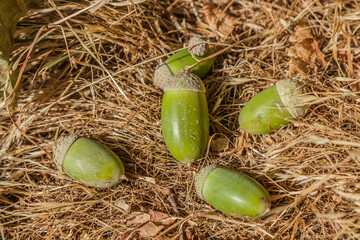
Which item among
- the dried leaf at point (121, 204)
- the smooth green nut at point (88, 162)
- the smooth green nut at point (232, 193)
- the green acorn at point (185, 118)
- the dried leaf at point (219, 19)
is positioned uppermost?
the dried leaf at point (219, 19)

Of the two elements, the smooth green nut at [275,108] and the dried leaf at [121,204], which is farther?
the dried leaf at [121,204]

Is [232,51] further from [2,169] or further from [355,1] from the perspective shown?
[2,169]

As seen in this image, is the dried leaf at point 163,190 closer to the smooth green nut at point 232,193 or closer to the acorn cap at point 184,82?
the smooth green nut at point 232,193

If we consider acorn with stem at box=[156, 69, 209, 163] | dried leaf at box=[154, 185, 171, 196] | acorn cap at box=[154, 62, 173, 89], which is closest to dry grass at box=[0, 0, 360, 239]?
dried leaf at box=[154, 185, 171, 196]

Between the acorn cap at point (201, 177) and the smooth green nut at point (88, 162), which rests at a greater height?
the smooth green nut at point (88, 162)

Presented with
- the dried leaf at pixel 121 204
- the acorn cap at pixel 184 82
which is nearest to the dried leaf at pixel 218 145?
the acorn cap at pixel 184 82

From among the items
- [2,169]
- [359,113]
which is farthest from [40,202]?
[359,113]

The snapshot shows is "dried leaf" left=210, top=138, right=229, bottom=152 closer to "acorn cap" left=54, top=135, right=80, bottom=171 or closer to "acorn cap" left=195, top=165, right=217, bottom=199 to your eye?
"acorn cap" left=195, top=165, right=217, bottom=199
